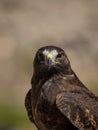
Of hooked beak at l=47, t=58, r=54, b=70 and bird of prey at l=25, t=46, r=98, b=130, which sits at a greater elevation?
hooked beak at l=47, t=58, r=54, b=70

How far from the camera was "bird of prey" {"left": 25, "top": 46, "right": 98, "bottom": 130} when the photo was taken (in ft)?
31.9

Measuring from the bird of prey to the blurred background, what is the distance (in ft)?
16.4

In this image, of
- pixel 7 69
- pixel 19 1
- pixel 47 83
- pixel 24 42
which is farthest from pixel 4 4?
pixel 47 83

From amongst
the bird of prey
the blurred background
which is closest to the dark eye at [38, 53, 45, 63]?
the bird of prey

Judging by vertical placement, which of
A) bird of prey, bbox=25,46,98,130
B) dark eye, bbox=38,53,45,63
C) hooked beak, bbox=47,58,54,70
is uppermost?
dark eye, bbox=38,53,45,63

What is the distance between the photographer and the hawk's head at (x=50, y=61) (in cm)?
1004

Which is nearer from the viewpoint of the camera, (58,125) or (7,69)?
(58,125)

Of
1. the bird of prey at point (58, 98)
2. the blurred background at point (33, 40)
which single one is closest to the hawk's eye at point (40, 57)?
the bird of prey at point (58, 98)

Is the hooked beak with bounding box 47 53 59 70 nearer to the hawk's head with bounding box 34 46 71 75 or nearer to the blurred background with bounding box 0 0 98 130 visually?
the hawk's head with bounding box 34 46 71 75

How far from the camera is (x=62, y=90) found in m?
9.93

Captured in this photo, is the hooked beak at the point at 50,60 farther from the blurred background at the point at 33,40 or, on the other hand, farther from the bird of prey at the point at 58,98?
the blurred background at the point at 33,40

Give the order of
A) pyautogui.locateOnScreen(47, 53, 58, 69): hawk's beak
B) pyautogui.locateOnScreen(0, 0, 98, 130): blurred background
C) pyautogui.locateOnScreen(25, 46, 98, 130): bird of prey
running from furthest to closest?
pyautogui.locateOnScreen(0, 0, 98, 130): blurred background < pyautogui.locateOnScreen(47, 53, 58, 69): hawk's beak < pyautogui.locateOnScreen(25, 46, 98, 130): bird of prey

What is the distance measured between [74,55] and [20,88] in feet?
7.34

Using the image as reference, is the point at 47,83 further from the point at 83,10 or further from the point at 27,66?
the point at 83,10
